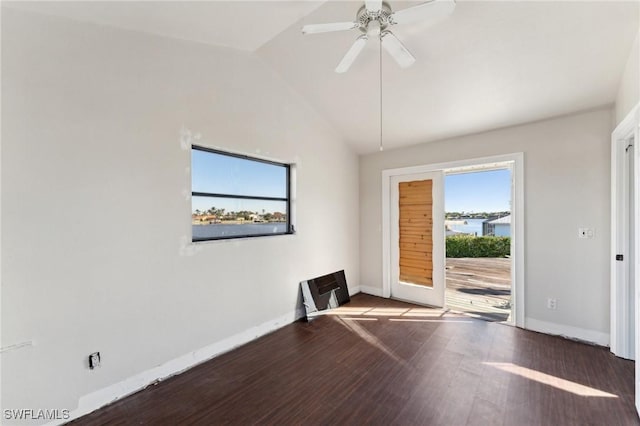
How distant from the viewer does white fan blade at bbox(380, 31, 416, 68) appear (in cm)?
200

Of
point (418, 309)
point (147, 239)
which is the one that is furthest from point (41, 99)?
point (418, 309)

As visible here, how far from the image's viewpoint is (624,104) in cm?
247

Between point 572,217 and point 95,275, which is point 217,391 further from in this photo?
point 572,217

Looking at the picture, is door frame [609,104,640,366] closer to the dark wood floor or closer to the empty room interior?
the empty room interior

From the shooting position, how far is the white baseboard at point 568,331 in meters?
2.89

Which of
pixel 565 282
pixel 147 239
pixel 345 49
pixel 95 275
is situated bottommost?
pixel 565 282

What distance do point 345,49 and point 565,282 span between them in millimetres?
3473

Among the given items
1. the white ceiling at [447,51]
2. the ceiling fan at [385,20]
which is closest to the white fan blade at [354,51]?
the ceiling fan at [385,20]

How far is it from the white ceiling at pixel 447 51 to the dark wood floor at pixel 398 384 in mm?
2579

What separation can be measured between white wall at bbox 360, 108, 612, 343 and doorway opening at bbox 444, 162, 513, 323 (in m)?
1.61

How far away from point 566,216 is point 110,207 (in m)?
4.43

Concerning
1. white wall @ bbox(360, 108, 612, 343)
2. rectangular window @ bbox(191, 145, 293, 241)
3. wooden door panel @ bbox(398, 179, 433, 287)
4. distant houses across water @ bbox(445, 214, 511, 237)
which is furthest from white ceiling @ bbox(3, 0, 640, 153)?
distant houses across water @ bbox(445, 214, 511, 237)

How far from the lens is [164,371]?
2.41 m

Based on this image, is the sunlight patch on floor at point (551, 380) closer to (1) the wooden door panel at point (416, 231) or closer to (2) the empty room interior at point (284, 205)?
(2) the empty room interior at point (284, 205)
